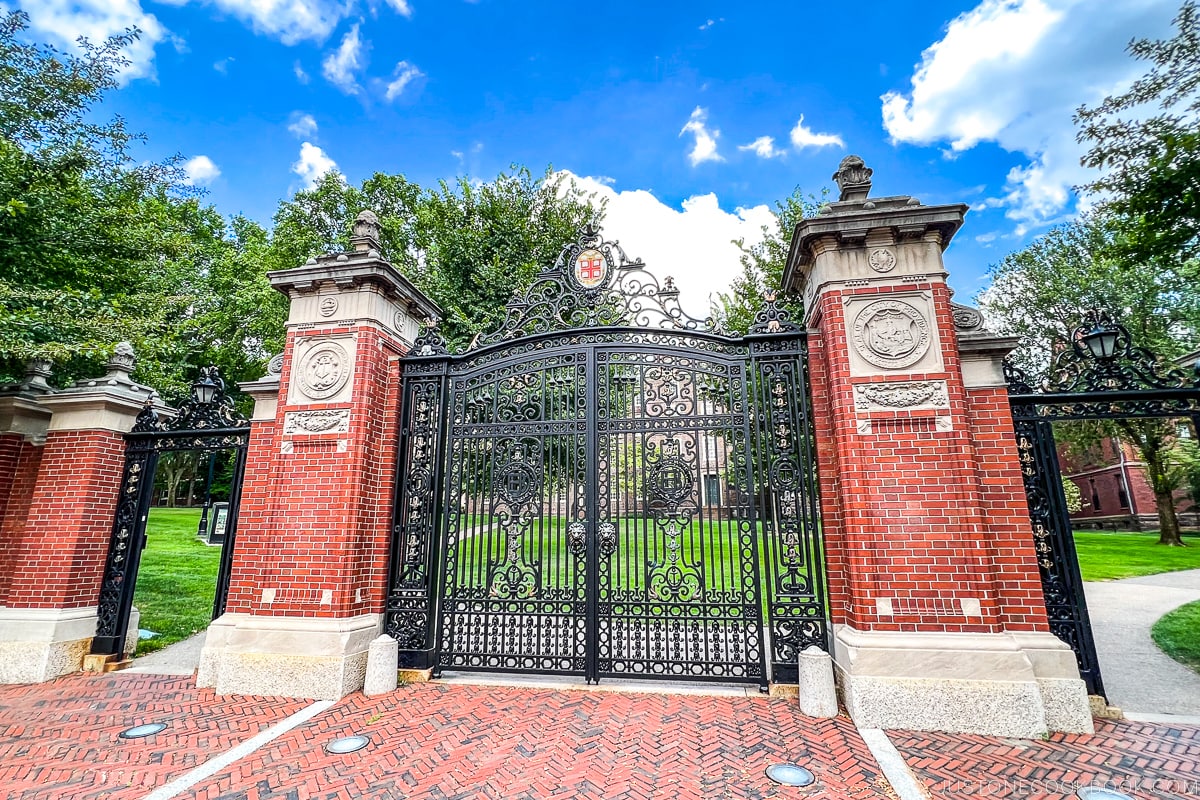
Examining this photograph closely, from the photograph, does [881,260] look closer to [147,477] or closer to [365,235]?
[365,235]

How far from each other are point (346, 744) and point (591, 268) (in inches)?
195

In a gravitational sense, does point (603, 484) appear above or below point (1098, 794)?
above

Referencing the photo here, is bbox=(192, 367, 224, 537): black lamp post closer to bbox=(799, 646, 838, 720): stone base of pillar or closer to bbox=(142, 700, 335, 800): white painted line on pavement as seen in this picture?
bbox=(142, 700, 335, 800): white painted line on pavement

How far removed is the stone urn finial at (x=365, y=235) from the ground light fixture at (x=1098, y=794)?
7.37m

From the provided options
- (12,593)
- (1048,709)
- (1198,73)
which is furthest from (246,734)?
(1198,73)

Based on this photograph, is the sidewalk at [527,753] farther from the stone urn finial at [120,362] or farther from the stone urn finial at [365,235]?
the stone urn finial at [365,235]

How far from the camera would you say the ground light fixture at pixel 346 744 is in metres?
3.74

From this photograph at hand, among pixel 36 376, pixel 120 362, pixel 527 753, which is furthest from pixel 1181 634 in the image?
pixel 36 376

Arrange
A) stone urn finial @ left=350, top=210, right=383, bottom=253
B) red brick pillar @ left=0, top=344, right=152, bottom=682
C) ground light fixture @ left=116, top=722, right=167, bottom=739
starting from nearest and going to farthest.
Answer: ground light fixture @ left=116, top=722, right=167, bottom=739, red brick pillar @ left=0, top=344, right=152, bottom=682, stone urn finial @ left=350, top=210, right=383, bottom=253

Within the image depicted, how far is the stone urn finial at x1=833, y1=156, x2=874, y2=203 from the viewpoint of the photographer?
16.5 feet

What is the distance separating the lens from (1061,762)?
Result: 3486 millimetres

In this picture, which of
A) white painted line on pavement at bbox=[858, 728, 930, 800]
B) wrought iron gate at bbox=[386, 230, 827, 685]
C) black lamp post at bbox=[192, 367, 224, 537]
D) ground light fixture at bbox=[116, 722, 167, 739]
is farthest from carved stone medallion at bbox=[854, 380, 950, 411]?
black lamp post at bbox=[192, 367, 224, 537]

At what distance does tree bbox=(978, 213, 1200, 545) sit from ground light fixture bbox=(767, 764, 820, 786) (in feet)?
53.3

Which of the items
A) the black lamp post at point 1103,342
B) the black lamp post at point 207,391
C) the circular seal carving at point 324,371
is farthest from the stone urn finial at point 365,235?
the black lamp post at point 1103,342
